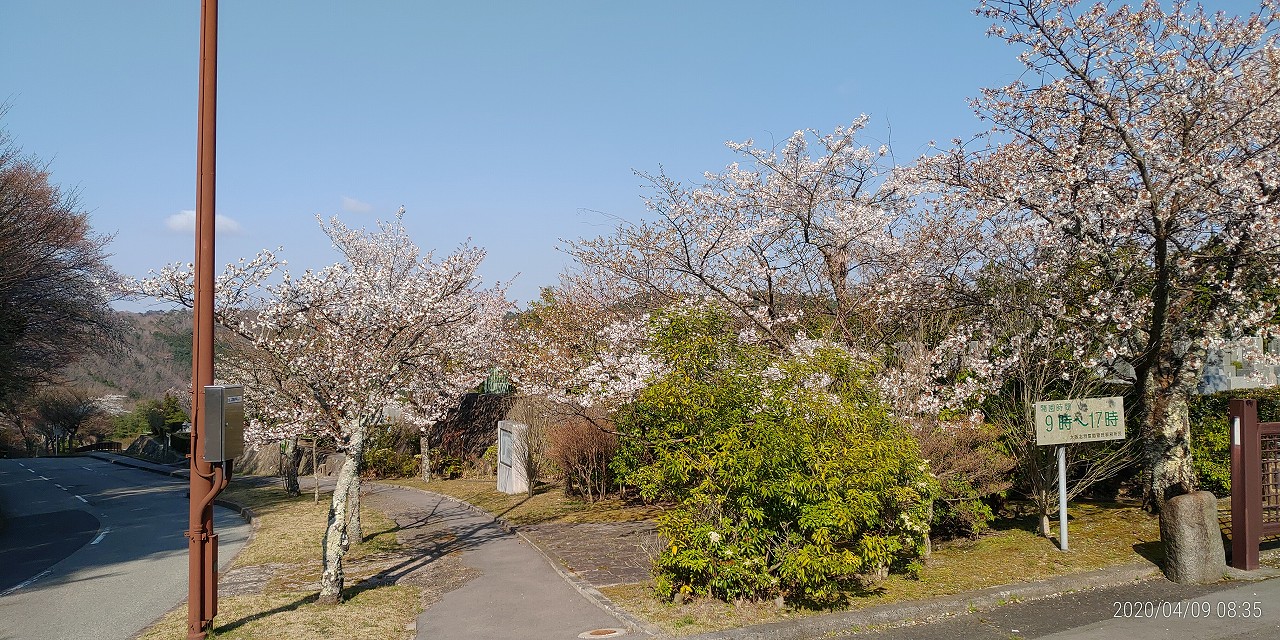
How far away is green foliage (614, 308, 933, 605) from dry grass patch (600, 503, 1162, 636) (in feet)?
0.79

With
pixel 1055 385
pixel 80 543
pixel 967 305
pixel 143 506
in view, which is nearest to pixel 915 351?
pixel 967 305

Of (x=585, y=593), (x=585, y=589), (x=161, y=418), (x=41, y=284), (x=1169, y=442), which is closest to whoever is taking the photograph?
(x=585, y=593)

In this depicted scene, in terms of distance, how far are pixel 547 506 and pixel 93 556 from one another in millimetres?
7832

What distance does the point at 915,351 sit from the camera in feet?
34.3

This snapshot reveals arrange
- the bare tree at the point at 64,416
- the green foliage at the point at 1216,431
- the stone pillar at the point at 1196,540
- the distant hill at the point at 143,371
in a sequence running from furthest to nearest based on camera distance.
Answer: the distant hill at the point at 143,371
the bare tree at the point at 64,416
the green foliage at the point at 1216,431
the stone pillar at the point at 1196,540

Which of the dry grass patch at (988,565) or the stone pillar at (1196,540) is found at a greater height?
the stone pillar at (1196,540)

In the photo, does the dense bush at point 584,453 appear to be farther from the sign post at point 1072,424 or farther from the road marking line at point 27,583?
the road marking line at point 27,583

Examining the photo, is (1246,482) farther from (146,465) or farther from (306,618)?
(146,465)

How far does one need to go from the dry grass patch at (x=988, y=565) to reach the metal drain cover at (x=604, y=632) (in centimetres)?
37

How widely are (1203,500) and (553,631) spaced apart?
7.51 metres

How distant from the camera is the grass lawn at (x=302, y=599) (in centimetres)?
720

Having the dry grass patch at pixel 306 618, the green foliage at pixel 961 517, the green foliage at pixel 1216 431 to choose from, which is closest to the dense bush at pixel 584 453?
the green foliage at pixel 961 517

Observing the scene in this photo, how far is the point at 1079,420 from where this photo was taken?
9.60 metres

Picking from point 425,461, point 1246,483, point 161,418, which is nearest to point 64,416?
point 161,418
